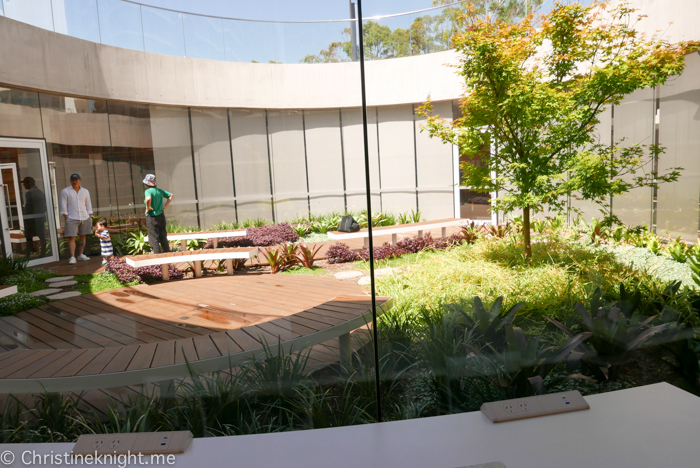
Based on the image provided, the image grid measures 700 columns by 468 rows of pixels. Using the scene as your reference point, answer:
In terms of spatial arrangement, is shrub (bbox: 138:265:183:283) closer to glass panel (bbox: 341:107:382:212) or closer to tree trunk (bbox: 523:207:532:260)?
glass panel (bbox: 341:107:382:212)

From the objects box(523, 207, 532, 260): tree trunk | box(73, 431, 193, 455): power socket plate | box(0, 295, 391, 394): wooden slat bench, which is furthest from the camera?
box(523, 207, 532, 260): tree trunk

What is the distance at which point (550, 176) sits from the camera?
2311 millimetres

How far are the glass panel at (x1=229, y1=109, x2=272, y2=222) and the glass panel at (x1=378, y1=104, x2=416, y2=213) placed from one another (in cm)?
110

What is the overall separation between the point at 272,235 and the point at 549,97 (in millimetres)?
1912

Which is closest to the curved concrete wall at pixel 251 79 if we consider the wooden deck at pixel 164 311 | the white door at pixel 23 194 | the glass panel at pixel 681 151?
the glass panel at pixel 681 151

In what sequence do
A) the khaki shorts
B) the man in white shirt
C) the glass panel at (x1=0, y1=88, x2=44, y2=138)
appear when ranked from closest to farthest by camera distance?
the khaki shorts, the man in white shirt, the glass panel at (x1=0, y1=88, x2=44, y2=138)

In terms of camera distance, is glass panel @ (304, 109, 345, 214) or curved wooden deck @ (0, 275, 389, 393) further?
glass panel @ (304, 109, 345, 214)

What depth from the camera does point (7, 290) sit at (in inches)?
116

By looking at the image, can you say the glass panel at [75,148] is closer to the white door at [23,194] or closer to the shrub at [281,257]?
the white door at [23,194]

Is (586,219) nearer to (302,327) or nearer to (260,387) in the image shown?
(302,327)

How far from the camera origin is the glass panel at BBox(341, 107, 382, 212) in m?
2.34

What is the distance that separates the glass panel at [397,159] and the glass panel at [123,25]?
1657 millimetres

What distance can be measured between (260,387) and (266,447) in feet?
1.55

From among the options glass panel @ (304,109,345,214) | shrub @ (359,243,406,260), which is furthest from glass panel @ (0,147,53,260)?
shrub @ (359,243,406,260)
